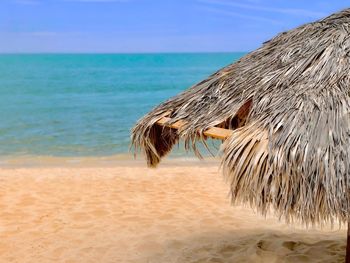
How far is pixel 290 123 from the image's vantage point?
2.69m

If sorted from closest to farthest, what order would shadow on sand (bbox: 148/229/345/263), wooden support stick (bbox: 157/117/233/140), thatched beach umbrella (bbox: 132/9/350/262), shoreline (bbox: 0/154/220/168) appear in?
thatched beach umbrella (bbox: 132/9/350/262) < wooden support stick (bbox: 157/117/233/140) < shadow on sand (bbox: 148/229/345/263) < shoreline (bbox: 0/154/220/168)

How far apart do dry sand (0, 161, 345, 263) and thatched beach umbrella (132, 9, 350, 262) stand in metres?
1.30

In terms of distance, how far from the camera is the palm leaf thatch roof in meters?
2.55

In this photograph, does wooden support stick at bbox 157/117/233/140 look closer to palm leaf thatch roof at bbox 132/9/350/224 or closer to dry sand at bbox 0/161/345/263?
palm leaf thatch roof at bbox 132/9/350/224

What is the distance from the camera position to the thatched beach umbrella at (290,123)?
2.55 meters

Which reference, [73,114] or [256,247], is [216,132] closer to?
[256,247]

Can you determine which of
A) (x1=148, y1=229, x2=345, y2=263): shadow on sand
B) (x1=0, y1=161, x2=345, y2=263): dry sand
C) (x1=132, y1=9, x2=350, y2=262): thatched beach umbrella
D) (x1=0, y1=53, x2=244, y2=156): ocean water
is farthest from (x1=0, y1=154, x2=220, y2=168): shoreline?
(x1=132, y1=9, x2=350, y2=262): thatched beach umbrella

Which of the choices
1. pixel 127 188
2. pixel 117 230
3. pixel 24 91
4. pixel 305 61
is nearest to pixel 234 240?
pixel 117 230

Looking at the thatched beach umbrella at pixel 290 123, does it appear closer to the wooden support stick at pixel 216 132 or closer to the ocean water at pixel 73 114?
the wooden support stick at pixel 216 132

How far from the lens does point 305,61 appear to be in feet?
10.4

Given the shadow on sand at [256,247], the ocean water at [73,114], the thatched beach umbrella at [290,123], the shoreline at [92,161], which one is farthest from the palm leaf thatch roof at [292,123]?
the ocean water at [73,114]

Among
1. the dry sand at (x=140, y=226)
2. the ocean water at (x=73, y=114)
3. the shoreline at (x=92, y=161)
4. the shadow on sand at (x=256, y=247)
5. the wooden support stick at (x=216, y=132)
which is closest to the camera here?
the wooden support stick at (x=216, y=132)

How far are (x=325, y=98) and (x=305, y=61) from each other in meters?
0.47

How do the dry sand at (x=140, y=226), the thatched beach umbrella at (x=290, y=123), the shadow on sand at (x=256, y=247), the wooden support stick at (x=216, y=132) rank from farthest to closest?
the dry sand at (x=140, y=226)
the shadow on sand at (x=256, y=247)
the wooden support stick at (x=216, y=132)
the thatched beach umbrella at (x=290, y=123)
